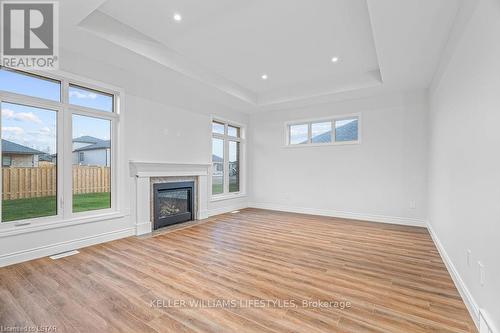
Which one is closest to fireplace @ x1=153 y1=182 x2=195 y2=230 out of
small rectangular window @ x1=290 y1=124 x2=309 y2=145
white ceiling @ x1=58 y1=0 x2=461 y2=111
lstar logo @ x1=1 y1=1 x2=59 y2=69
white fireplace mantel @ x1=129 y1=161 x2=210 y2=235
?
white fireplace mantel @ x1=129 y1=161 x2=210 y2=235

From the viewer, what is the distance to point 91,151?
12.2ft

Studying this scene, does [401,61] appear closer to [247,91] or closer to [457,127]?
[457,127]

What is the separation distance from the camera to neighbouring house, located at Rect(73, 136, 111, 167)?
3.54m

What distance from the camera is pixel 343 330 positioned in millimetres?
1709

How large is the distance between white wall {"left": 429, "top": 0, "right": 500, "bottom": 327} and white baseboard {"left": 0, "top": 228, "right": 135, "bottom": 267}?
4.39 meters

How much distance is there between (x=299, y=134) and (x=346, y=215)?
2306 mm

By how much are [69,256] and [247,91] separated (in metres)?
4.58

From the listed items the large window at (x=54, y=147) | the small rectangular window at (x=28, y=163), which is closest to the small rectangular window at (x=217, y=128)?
the large window at (x=54, y=147)

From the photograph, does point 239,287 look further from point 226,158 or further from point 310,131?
point 310,131

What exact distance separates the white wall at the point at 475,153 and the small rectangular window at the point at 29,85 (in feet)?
15.2

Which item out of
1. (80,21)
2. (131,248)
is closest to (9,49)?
(80,21)

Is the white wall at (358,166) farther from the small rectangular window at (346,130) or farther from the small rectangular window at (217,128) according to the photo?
the small rectangular window at (217,128)

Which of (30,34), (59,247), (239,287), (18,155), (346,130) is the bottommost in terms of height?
(239,287)

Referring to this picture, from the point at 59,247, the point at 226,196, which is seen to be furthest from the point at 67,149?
the point at 226,196
